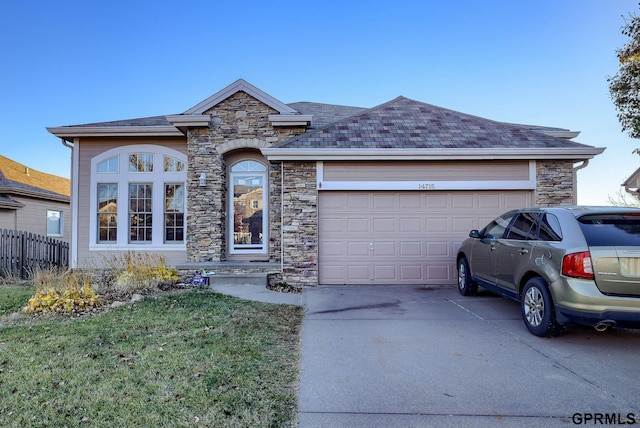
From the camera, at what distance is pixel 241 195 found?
10.0m

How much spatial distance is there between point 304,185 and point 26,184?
50.4 ft

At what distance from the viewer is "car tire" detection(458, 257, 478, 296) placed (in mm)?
7085

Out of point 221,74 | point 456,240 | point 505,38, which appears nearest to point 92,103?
point 221,74

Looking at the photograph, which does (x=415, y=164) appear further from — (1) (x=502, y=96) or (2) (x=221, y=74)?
(2) (x=221, y=74)

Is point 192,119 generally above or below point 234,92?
below

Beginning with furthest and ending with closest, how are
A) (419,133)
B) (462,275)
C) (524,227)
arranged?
(419,133) < (462,275) < (524,227)

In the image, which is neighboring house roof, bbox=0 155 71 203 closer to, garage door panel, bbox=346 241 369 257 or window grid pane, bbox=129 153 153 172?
window grid pane, bbox=129 153 153 172

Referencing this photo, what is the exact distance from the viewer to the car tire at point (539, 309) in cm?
440

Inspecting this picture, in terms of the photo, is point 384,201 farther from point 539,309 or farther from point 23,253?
point 23,253

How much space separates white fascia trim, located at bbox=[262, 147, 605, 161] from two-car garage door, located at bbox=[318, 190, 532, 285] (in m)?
0.88

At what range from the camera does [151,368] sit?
3535mm

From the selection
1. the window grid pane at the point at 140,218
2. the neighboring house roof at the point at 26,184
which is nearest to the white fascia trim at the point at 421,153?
the window grid pane at the point at 140,218

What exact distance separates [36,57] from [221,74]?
6.44 m

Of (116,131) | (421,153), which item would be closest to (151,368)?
(421,153)
